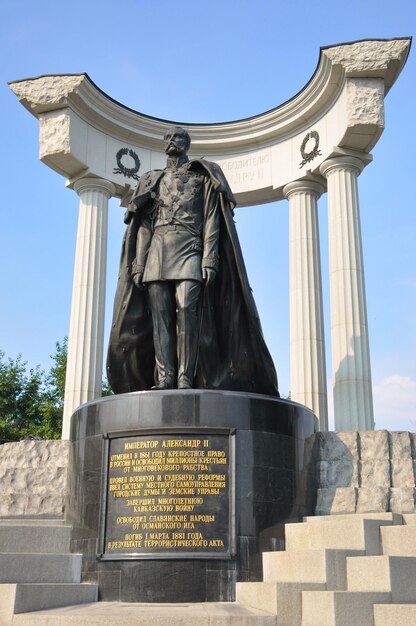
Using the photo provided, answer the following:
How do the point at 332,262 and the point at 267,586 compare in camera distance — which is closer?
the point at 267,586

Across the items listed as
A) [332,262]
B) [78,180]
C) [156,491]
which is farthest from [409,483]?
[78,180]

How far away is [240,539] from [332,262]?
43.0 ft

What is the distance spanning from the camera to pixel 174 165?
38.3ft

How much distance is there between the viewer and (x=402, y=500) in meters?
10.8

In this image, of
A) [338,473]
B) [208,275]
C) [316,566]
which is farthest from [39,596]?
[338,473]

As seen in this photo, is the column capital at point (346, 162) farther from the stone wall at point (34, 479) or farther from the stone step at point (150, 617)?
the stone step at point (150, 617)

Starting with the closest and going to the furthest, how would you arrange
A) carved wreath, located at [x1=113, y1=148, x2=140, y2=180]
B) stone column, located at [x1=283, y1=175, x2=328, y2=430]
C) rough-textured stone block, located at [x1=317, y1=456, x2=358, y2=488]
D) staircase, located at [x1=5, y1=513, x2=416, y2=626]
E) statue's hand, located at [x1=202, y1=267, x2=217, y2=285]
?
1. staircase, located at [x1=5, y1=513, x2=416, y2=626]
2. statue's hand, located at [x1=202, y1=267, x2=217, y2=285]
3. rough-textured stone block, located at [x1=317, y1=456, x2=358, y2=488]
4. stone column, located at [x1=283, y1=175, x2=328, y2=430]
5. carved wreath, located at [x1=113, y1=148, x2=140, y2=180]

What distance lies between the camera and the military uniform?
420 inches

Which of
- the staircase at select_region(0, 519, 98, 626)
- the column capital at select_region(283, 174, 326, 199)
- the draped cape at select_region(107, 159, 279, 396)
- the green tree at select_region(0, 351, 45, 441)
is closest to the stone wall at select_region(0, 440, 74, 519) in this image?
the staircase at select_region(0, 519, 98, 626)

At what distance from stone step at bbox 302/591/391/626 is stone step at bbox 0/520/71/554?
416 cm

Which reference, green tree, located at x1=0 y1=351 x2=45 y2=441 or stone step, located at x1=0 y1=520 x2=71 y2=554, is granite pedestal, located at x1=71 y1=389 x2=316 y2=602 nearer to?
stone step, located at x1=0 y1=520 x2=71 y2=554

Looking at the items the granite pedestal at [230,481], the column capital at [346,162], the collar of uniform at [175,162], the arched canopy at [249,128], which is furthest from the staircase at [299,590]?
the arched canopy at [249,128]

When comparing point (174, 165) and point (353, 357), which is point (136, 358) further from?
point (353, 357)

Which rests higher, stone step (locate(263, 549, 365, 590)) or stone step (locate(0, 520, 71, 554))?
stone step (locate(0, 520, 71, 554))
